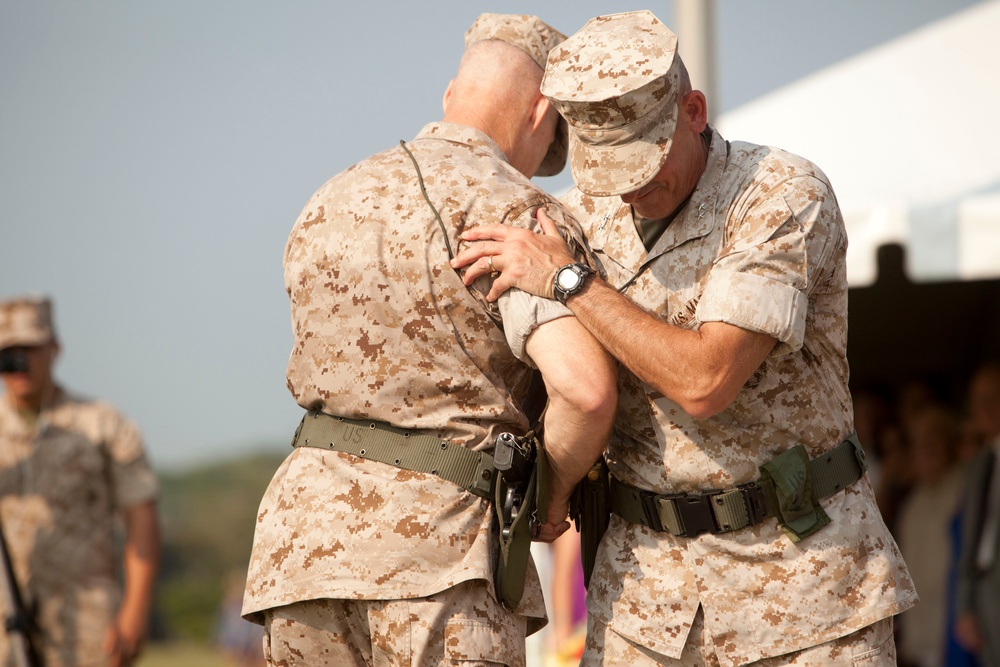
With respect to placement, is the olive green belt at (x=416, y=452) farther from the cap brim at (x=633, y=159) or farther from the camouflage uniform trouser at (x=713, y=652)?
the cap brim at (x=633, y=159)

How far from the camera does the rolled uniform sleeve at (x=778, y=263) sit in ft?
8.34

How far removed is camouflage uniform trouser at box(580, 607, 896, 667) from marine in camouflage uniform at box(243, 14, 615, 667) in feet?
0.60

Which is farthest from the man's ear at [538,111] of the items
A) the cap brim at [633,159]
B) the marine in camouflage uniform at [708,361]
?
the cap brim at [633,159]

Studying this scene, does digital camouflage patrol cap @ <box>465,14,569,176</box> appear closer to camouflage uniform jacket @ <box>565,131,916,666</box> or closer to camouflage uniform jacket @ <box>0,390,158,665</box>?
camouflage uniform jacket @ <box>565,131,916,666</box>

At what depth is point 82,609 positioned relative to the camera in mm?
5688

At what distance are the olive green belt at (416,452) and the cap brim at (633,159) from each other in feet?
2.22

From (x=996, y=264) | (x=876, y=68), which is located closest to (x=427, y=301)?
(x=996, y=264)

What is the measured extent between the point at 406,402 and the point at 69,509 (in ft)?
11.9

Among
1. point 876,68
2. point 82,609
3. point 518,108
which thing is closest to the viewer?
point 518,108

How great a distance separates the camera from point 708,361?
101 inches

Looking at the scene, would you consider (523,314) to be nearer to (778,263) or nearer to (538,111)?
(778,263)

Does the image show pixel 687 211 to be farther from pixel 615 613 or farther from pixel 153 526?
pixel 153 526

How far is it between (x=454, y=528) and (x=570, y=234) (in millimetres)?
747

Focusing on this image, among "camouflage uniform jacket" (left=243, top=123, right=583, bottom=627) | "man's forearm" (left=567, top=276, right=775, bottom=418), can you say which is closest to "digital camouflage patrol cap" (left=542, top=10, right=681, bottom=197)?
"camouflage uniform jacket" (left=243, top=123, right=583, bottom=627)
